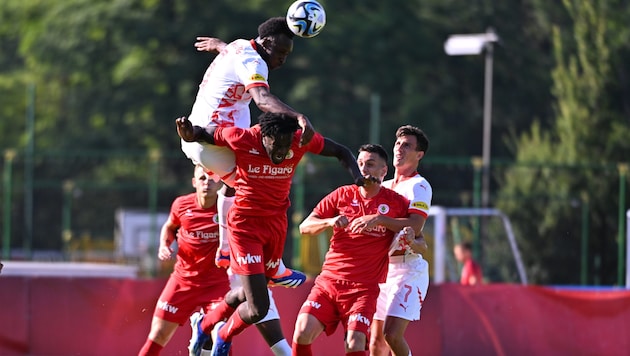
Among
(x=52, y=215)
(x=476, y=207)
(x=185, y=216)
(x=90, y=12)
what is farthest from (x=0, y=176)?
(x=185, y=216)

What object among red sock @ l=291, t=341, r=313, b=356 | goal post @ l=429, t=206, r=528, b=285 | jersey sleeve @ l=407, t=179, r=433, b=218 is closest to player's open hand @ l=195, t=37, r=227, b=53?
jersey sleeve @ l=407, t=179, r=433, b=218

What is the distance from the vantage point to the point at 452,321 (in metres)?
14.5

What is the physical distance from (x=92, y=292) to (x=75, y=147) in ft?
75.6

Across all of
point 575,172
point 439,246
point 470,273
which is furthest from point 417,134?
point 575,172

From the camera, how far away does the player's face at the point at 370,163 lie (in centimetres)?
995

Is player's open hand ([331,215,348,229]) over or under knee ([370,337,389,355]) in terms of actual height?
over

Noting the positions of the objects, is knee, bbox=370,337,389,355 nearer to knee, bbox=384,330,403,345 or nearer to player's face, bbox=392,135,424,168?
knee, bbox=384,330,403,345

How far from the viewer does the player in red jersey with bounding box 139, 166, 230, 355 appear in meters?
10.7

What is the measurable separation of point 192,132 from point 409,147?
6.73ft

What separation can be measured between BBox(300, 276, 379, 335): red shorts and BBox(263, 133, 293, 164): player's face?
1319 millimetres

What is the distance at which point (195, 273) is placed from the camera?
10750 mm

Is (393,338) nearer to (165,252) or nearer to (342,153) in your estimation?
(342,153)

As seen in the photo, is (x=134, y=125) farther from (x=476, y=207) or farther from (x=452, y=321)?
(x=452, y=321)

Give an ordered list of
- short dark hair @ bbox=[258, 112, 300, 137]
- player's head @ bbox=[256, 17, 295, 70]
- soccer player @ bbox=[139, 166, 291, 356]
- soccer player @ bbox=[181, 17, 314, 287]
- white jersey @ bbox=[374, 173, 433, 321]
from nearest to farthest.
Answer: short dark hair @ bbox=[258, 112, 300, 137] < soccer player @ bbox=[181, 17, 314, 287] < player's head @ bbox=[256, 17, 295, 70] < white jersey @ bbox=[374, 173, 433, 321] < soccer player @ bbox=[139, 166, 291, 356]
